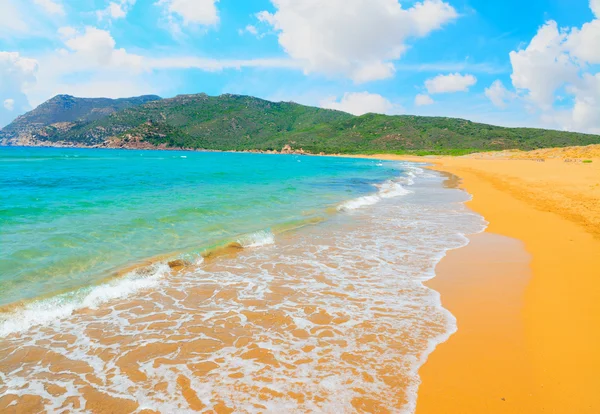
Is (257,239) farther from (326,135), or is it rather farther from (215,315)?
(326,135)

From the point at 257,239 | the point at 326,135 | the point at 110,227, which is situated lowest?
the point at 257,239

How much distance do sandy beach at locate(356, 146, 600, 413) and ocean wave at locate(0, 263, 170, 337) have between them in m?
6.46

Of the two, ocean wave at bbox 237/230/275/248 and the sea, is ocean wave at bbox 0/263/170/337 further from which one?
ocean wave at bbox 237/230/275/248

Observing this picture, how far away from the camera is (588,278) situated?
301 inches

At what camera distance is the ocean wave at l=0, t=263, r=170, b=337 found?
6.01m

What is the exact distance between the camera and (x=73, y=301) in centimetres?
691

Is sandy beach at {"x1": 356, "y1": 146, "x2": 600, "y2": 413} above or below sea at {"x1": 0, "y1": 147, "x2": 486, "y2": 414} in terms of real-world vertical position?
above

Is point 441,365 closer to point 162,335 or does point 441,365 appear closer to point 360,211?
point 162,335

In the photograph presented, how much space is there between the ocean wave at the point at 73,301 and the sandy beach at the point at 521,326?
6464mm

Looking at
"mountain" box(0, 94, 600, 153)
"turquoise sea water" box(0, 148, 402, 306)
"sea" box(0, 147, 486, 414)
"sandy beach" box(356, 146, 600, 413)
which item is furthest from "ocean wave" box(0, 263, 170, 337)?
"mountain" box(0, 94, 600, 153)

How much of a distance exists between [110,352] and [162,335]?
779mm

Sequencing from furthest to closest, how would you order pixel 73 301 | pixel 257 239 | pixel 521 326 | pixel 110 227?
pixel 110 227 → pixel 257 239 → pixel 73 301 → pixel 521 326

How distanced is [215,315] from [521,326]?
552 centimetres

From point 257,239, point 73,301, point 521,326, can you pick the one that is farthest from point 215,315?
point 257,239
